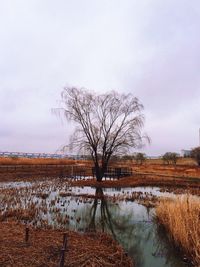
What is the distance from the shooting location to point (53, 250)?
7340 mm

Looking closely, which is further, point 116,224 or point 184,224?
point 116,224

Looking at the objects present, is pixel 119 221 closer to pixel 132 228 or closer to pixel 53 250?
pixel 132 228

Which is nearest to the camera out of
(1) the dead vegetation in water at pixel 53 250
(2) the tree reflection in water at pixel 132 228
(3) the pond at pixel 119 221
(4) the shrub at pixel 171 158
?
(1) the dead vegetation in water at pixel 53 250

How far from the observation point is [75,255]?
7.13 m

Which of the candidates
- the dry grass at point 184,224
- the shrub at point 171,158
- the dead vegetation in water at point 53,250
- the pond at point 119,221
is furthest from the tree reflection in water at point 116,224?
the shrub at point 171,158

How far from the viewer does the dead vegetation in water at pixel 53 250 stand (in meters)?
6.60

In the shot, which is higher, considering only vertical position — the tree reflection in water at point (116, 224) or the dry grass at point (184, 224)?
the dry grass at point (184, 224)

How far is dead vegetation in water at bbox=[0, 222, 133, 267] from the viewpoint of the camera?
21.6 feet

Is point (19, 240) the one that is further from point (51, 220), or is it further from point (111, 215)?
point (111, 215)

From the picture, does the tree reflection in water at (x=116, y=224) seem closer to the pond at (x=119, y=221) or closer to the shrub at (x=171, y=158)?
the pond at (x=119, y=221)

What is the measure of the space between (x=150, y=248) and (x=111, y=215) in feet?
17.0

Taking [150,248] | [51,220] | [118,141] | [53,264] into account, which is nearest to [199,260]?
[150,248]

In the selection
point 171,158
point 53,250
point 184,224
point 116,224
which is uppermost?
point 171,158

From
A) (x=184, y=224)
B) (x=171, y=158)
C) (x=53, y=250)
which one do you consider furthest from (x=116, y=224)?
(x=171, y=158)
